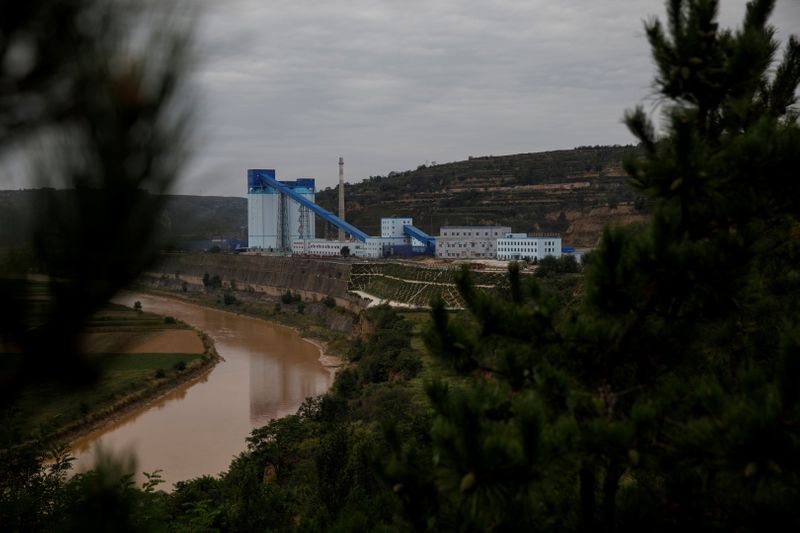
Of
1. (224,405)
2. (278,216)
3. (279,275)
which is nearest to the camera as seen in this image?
(224,405)

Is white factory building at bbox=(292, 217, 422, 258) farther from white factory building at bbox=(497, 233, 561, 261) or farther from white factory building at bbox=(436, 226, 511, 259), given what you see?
white factory building at bbox=(497, 233, 561, 261)

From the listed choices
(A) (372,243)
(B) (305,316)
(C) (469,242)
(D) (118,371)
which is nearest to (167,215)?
(D) (118,371)

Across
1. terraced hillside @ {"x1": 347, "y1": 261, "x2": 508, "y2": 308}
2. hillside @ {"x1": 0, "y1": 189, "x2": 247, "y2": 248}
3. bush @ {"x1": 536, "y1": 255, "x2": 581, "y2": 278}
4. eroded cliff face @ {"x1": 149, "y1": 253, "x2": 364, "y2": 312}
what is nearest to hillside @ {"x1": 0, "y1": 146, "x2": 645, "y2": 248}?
eroded cliff face @ {"x1": 149, "y1": 253, "x2": 364, "y2": 312}

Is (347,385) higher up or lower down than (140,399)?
higher up

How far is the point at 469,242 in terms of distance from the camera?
31.9 metres

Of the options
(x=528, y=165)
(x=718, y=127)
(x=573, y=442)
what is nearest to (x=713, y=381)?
(x=573, y=442)

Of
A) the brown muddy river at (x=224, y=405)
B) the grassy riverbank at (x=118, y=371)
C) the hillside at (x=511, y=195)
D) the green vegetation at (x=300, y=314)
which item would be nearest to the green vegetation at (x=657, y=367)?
the grassy riverbank at (x=118, y=371)

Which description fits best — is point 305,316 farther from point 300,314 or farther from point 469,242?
point 469,242

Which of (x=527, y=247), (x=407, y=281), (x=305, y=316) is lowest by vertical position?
(x=305, y=316)

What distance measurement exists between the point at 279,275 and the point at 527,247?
12.2 meters

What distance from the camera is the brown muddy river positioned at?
12039 millimetres

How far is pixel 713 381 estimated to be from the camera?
2328mm

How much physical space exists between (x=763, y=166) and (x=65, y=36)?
7.26 feet

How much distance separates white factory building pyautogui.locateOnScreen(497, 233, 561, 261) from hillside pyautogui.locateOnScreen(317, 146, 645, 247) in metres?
5.59
